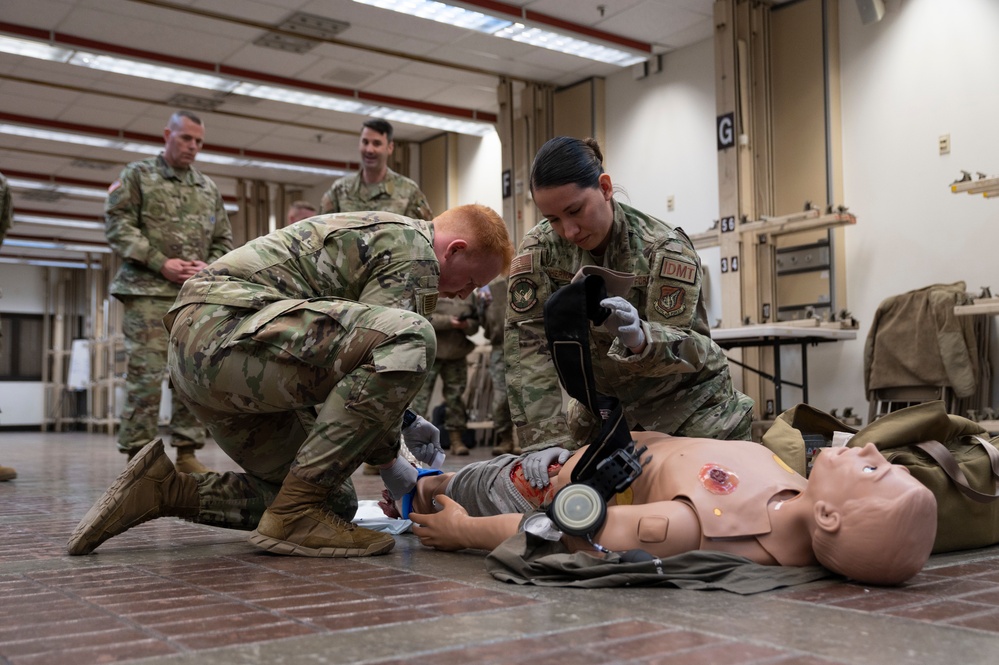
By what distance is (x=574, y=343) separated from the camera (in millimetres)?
2377

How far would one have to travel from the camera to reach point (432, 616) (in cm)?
178

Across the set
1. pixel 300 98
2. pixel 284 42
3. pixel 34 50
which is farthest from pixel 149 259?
pixel 300 98

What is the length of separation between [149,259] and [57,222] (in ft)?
44.7

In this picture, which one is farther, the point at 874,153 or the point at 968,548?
the point at 874,153

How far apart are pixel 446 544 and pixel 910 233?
6.22 m

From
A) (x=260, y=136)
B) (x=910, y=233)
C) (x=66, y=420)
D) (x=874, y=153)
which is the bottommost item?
(x=66, y=420)

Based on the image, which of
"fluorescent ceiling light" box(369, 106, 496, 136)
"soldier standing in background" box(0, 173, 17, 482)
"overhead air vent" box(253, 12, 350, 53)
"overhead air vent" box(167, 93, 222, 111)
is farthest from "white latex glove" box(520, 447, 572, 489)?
"overhead air vent" box(167, 93, 222, 111)

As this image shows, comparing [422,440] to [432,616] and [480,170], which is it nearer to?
[432,616]

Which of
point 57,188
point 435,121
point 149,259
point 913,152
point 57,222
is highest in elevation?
point 435,121

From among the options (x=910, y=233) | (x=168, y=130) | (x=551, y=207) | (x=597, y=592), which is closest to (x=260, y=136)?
(x=168, y=130)

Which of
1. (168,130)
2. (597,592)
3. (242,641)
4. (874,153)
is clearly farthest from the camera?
(874,153)

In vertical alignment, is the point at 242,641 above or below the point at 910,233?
below

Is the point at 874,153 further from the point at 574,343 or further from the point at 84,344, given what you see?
the point at 84,344

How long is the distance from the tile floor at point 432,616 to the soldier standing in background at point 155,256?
2.68 metres
